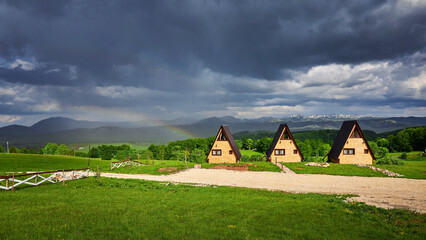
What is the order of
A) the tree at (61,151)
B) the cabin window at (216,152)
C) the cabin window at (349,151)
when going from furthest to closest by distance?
the tree at (61,151) < the cabin window at (216,152) < the cabin window at (349,151)

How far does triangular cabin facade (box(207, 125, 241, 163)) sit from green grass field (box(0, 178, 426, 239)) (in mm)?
31534

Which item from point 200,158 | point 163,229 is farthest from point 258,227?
point 200,158

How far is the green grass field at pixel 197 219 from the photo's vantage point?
9.79m

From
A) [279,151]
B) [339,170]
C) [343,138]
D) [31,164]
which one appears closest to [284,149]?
[279,151]

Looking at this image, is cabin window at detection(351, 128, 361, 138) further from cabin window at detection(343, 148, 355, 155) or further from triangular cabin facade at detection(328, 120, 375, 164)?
cabin window at detection(343, 148, 355, 155)

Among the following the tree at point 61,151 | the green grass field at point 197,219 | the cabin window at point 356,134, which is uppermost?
the cabin window at point 356,134

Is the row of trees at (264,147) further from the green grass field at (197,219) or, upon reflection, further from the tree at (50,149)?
the green grass field at (197,219)

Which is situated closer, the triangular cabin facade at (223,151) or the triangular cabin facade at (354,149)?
the triangular cabin facade at (354,149)

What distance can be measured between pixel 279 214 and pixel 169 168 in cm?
2742

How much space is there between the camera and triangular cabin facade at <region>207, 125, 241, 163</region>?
48.1 metres

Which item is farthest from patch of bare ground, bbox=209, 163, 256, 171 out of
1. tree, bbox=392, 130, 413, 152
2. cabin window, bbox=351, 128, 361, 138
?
tree, bbox=392, 130, 413, 152

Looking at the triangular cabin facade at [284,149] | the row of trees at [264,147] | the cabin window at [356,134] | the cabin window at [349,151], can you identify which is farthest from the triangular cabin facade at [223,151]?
the row of trees at [264,147]

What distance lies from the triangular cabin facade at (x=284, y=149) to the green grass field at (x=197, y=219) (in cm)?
3001

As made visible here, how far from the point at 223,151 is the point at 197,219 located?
3674 cm
